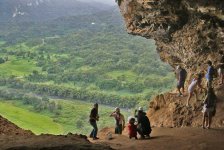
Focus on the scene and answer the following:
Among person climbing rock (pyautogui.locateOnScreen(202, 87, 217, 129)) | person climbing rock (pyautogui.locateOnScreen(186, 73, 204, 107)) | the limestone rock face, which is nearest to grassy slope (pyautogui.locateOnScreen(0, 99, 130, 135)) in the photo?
the limestone rock face

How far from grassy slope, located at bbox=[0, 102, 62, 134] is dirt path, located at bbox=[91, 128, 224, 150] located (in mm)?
69410

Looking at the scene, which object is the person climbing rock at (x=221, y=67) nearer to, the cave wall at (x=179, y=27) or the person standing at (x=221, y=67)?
the person standing at (x=221, y=67)

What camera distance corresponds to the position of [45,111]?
114 m

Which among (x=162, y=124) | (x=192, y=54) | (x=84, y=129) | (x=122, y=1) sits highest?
(x=122, y=1)

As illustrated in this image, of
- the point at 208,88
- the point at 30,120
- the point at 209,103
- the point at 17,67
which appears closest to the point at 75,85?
the point at 17,67

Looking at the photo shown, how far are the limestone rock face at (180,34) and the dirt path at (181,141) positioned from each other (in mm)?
2560

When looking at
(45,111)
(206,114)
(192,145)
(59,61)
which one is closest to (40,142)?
(192,145)

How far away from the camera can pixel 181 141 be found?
64.8ft

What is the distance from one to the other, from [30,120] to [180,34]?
67.2 metres

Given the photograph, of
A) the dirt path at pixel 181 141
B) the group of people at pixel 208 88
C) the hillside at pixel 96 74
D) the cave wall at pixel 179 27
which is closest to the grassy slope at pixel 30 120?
the hillside at pixel 96 74

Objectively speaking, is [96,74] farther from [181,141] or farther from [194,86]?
[181,141]

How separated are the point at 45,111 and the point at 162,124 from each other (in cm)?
Answer: 8939

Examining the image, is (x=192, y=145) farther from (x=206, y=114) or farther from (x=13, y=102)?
(x=13, y=102)

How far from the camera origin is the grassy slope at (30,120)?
9168 centimetres
